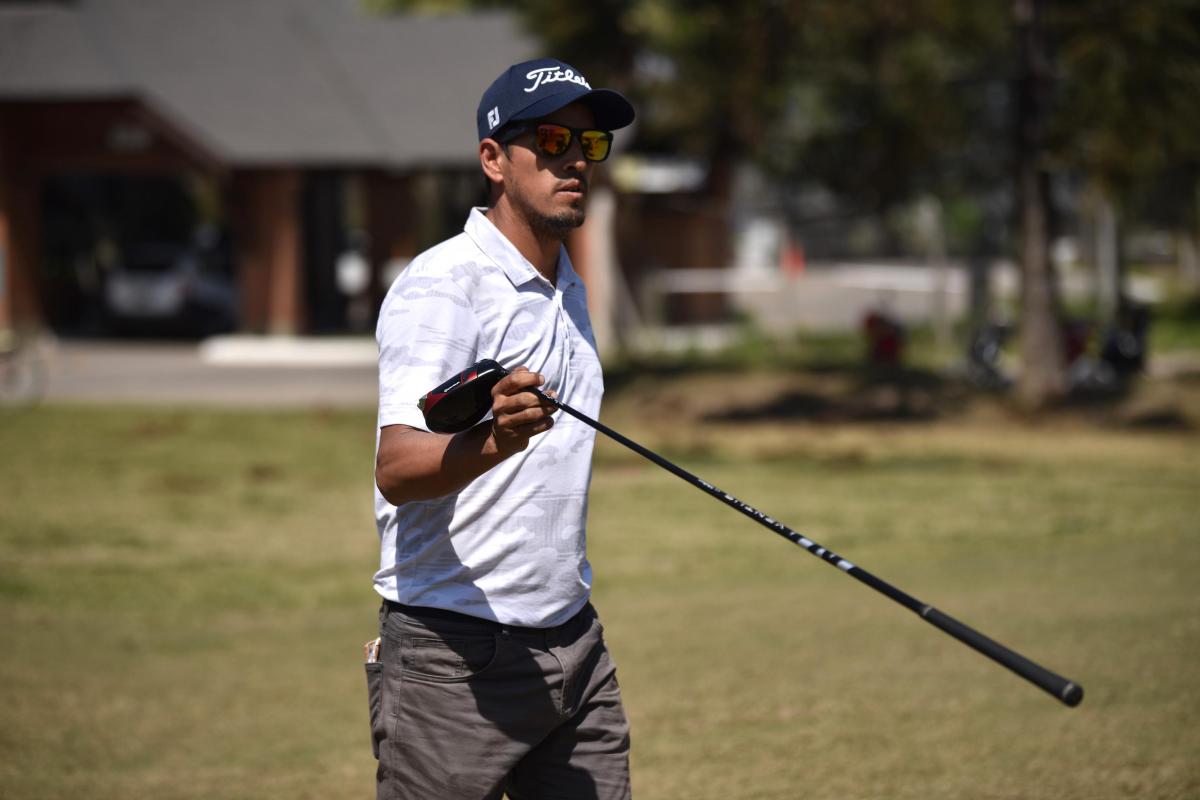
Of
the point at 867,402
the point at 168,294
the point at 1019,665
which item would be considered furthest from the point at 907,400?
the point at 168,294

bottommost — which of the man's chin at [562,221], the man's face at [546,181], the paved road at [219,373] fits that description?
the paved road at [219,373]

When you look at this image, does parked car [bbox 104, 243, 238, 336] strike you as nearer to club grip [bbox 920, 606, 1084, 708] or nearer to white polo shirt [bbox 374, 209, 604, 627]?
white polo shirt [bbox 374, 209, 604, 627]

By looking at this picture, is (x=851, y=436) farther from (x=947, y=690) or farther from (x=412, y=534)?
(x=412, y=534)

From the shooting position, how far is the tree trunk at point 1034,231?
1633 centimetres

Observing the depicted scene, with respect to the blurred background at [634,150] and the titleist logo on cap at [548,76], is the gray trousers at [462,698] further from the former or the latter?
the blurred background at [634,150]

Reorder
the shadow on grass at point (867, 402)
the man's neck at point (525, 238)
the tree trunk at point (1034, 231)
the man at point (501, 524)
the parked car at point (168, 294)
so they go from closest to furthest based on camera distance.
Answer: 1. the man at point (501, 524)
2. the man's neck at point (525, 238)
3. the tree trunk at point (1034, 231)
4. the shadow on grass at point (867, 402)
5. the parked car at point (168, 294)

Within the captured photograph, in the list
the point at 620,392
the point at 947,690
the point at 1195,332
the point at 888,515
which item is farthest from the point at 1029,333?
the point at 1195,332

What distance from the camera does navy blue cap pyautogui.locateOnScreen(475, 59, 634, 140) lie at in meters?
3.30

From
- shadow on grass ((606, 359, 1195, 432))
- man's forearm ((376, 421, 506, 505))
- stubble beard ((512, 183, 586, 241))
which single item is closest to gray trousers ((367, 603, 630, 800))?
man's forearm ((376, 421, 506, 505))

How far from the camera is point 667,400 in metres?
17.8

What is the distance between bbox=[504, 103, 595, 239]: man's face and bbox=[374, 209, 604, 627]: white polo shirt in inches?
3.9

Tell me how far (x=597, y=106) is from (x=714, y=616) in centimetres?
539

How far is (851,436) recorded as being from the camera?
51.5 feet

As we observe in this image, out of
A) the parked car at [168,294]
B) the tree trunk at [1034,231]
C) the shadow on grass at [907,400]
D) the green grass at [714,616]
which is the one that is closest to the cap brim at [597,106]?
the green grass at [714,616]
